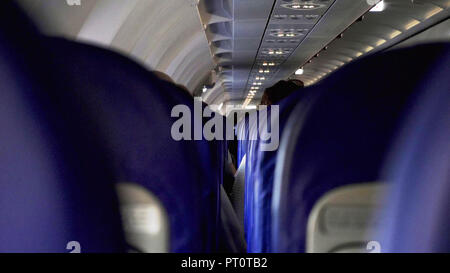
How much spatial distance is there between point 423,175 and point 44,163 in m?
0.93

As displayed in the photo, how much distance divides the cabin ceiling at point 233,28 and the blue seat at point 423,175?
7.4 inches

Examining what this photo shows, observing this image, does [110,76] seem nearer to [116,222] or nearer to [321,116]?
[116,222]

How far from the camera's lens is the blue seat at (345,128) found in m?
1.30

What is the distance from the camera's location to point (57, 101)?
3.76 ft

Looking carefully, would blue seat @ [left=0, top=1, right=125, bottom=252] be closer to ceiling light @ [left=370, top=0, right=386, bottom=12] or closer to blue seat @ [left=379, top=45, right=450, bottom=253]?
blue seat @ [left=379, top=45, right=450, bottom=253]

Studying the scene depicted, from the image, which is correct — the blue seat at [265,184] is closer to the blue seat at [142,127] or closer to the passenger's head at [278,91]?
the blue seat at [142,127]

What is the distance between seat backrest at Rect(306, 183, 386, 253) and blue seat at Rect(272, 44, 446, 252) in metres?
0.02

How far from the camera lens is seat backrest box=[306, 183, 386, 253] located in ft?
4.50

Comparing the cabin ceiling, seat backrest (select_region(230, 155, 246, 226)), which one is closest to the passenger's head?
seat backrest (select_region(230, 155, 246, 226))

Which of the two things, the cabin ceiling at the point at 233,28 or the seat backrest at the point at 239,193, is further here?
the cabin ceiling at the point at 233,28

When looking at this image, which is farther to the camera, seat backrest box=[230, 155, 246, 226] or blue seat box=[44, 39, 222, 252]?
seat backrest box=[230, 155, 246, 226]

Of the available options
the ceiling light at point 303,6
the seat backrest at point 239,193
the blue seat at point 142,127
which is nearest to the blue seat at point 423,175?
the blue seat at point 142,127

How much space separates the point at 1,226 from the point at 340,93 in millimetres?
879

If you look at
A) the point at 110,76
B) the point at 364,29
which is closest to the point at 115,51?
the point at 110,76
